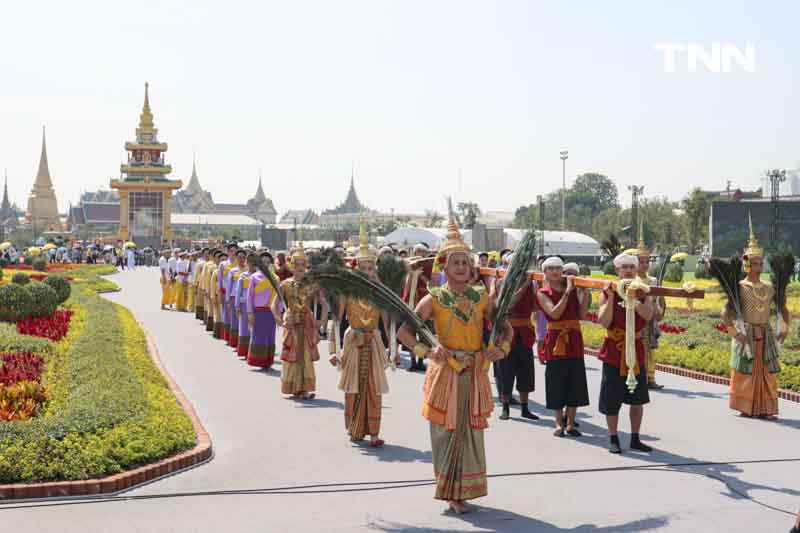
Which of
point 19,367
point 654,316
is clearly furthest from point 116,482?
point 654,316

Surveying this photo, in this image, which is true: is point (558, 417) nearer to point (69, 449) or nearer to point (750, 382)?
point (750, 382)

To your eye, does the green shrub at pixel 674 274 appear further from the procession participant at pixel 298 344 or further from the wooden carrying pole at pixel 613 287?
the wooden carrying pole at pixel 613 287

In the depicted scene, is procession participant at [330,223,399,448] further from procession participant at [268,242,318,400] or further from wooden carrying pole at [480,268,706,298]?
procession participant at [268,242,318,400]

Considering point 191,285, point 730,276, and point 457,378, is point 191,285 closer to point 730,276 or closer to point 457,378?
point 730,276

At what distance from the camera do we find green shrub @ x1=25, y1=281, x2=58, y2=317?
647 inches

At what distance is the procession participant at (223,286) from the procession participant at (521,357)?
7181mm

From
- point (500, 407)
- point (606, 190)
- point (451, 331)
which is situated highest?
point (606, 190)

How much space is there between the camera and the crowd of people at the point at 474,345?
258 inches

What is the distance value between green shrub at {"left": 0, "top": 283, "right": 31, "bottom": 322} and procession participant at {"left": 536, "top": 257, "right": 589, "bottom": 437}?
1004 centimetres

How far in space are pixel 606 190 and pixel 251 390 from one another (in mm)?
129837

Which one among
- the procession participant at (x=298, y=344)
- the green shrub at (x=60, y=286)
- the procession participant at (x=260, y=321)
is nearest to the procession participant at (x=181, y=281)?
the green shrub at (x=60, y=286)

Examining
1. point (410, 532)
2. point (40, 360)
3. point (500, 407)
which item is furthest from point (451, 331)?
point (40, 360)

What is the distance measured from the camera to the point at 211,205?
6752 inches

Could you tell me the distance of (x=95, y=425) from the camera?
24.8 ft
